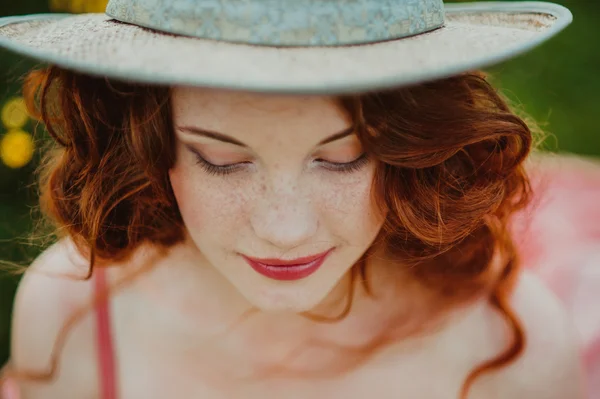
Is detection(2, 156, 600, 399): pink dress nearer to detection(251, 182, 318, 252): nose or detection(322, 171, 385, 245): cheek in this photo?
detection(322, 171, 385, 245): cheek

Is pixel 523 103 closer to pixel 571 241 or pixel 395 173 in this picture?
pixel 571 241

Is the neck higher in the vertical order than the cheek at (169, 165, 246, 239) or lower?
lower

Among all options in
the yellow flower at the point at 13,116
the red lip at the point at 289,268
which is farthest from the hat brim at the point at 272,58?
the yellow flower at the point at 13,116

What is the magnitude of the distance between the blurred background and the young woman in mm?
593

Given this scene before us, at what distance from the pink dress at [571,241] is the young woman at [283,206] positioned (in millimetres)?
447

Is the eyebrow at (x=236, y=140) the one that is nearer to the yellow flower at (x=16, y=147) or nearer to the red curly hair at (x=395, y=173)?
the red curly hair at (x=395, y=173)

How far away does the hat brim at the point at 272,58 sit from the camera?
0.85m

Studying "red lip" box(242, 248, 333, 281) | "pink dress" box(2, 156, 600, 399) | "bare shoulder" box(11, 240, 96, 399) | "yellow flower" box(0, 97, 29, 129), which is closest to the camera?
"red lip" box(242, 248, 333, 281)

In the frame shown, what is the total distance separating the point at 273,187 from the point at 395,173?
24 cm

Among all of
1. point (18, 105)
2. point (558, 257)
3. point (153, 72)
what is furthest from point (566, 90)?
point (153, 72)

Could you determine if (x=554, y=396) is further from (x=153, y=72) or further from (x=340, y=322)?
(x=153, y=72)

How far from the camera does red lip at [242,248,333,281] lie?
1.18 m

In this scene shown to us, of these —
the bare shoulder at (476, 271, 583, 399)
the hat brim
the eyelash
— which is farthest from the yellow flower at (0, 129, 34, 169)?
the bare shoulder at (476, 271, 583, 399)

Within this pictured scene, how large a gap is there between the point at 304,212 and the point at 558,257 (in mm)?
1402
